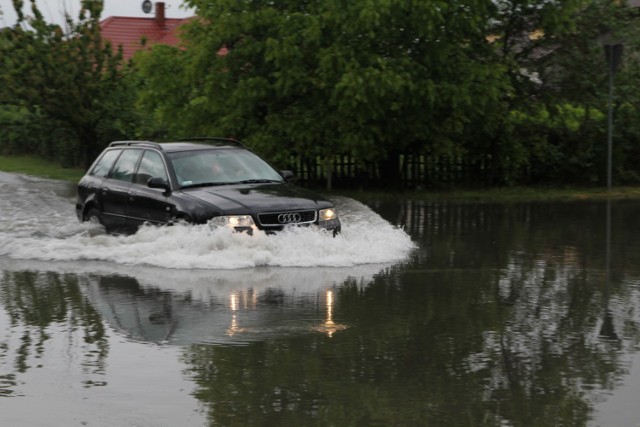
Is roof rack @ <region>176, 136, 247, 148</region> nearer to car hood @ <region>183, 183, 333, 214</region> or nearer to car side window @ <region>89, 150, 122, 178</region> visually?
car side window @ <region>89, 150, 122, 178</region>

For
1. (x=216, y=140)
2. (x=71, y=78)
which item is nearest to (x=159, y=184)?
(x=216, y=140)

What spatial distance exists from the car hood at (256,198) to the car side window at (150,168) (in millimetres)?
763

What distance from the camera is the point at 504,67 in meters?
22.3

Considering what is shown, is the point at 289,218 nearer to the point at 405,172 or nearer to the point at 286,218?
the point at 286,218

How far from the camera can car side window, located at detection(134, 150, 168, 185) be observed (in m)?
13.8

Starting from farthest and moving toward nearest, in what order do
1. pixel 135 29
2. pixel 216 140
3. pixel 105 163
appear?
pixel 135 29 → pixel 216 140 → pixel 105 163

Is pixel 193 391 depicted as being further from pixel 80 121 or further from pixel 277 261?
pixel 80 121

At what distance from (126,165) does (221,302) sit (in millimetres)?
5110

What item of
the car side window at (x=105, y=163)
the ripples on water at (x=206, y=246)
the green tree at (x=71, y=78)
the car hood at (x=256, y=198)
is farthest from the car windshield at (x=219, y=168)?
the green tree at (x=71, y=78)

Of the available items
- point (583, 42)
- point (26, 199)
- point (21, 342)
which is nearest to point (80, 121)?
point (26, 199)

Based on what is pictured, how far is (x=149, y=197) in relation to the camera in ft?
44.5

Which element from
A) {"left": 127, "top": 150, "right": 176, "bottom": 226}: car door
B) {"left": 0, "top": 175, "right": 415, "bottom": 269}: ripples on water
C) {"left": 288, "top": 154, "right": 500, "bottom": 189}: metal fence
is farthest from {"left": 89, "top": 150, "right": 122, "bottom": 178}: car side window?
{"left": 288, "top": 154, "right": 500, "bottom": 189}: metal fence

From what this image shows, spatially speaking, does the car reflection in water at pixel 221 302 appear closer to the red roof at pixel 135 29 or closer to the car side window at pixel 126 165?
the car side window at pixel 126 165

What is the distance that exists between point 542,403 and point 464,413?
55 cm
